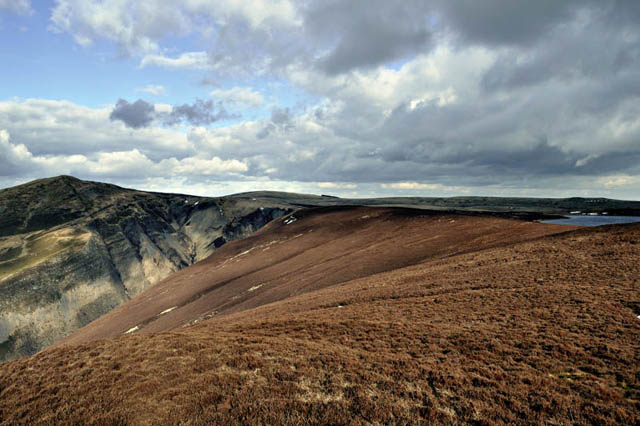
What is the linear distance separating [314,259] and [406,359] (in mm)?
48004

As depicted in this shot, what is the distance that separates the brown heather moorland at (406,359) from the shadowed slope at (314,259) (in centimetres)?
1182

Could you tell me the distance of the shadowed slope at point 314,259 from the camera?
149 ft

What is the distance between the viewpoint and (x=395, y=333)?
18.9 m

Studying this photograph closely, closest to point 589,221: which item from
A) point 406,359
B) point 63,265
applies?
point 406,359

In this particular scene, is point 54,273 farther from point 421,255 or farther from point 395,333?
point 395,333

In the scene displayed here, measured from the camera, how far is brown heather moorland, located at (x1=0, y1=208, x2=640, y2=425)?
11.0m

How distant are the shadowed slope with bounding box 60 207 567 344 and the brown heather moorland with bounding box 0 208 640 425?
11.8 metres

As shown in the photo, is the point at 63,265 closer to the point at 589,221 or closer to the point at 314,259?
the point at 314,259

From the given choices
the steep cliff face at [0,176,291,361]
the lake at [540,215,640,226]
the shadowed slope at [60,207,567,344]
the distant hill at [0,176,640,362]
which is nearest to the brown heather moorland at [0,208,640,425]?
the shadowed slope at [60,207,567,344]

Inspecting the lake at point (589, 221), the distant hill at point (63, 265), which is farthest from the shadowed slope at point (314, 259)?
the distant hill at point (63, 265)

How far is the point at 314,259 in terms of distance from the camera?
206 ft

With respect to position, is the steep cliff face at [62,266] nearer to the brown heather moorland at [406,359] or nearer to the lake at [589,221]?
the brown heather moorland at [406,359]

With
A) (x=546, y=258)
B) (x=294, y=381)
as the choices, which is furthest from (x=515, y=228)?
(x=294, y=381)

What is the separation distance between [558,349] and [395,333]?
8.11 m
